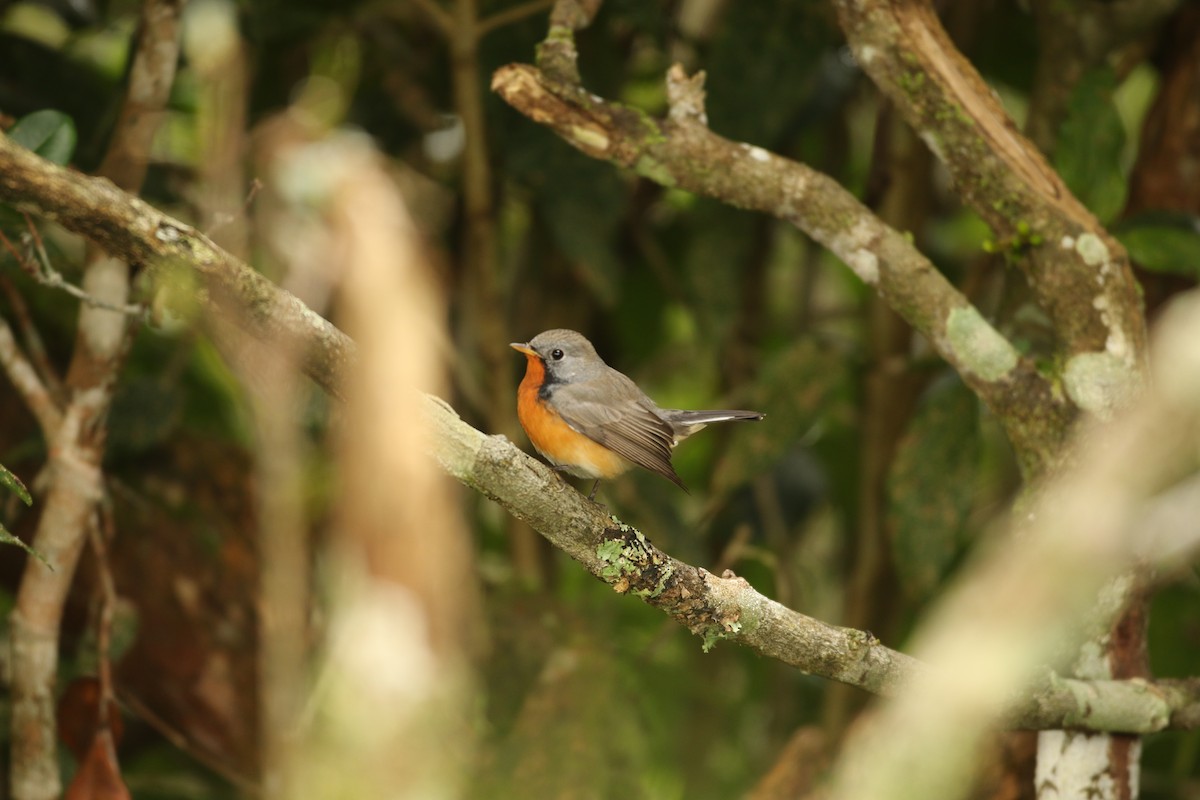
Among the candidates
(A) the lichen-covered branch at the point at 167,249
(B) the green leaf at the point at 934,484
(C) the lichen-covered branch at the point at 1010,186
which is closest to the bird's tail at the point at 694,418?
(B) the green leaf at the point at 934,484

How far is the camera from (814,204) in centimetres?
282

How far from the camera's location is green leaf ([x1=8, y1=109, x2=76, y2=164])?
2.63 meters

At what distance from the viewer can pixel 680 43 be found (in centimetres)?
462

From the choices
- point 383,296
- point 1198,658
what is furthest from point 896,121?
point 383,296

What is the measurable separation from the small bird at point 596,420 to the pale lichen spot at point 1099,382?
854mm

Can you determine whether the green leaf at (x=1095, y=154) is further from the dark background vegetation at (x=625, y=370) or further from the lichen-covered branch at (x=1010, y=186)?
the lichen-covered branch at (x=1010, y=186)

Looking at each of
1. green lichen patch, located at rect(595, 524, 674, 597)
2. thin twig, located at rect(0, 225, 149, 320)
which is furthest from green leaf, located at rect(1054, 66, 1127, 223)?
thin twig, located at rect(0, 225, 149, 320)

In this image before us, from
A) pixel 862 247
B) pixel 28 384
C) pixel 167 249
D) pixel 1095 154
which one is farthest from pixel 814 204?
pixel 28 384

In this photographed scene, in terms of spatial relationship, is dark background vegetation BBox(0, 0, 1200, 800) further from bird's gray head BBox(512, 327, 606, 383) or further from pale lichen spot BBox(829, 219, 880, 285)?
bird's gray head BBox(512, 327, 606, 383)

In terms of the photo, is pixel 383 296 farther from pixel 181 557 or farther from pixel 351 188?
pixel 181 557

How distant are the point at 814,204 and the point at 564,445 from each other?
91 cm

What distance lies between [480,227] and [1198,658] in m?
2.90

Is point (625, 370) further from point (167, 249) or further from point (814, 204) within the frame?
point (167, 249)

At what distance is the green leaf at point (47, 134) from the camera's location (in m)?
2.63
